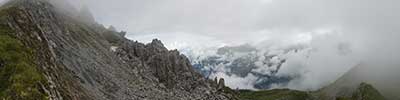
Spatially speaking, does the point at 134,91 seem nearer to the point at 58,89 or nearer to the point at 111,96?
the point at 111,96

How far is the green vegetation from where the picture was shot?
2546 inches

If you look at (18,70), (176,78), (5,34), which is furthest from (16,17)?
(176,78)

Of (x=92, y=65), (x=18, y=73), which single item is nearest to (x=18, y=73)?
(x=18, y=73)

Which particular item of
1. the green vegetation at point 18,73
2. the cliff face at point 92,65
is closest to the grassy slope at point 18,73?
the green vegetation at point 18,73

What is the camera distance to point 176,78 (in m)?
164

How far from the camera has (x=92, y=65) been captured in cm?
11850

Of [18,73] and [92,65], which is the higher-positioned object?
[92,65]

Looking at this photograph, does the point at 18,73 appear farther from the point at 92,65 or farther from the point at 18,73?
the point at 92,65

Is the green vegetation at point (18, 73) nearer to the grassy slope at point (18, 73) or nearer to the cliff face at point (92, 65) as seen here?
the grassy slope at point (18, 73)

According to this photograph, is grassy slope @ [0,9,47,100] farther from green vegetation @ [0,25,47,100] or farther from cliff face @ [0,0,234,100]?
cliff face @ [0,0,234,100]

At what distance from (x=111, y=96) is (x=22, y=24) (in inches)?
907

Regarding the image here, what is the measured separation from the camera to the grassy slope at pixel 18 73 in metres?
64.7

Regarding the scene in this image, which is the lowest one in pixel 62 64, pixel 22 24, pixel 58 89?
pixel 58 89

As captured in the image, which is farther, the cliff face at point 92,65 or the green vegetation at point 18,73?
the cliff face at point 92,65
